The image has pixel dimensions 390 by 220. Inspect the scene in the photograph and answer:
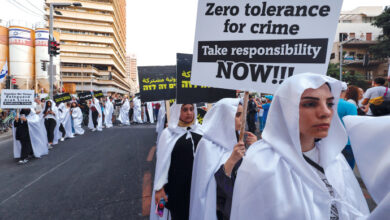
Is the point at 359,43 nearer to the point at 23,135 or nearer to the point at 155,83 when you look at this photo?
the point at 155,83

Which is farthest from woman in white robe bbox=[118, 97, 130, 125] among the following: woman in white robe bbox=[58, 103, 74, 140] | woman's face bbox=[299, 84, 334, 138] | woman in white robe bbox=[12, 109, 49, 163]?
woman's face bbox=[299, 84, 334, 138]

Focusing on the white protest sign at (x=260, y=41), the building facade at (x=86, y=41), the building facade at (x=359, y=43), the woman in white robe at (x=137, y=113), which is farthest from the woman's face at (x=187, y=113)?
the building facade at (x=86, y=41)

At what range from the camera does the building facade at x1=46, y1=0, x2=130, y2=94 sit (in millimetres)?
71688

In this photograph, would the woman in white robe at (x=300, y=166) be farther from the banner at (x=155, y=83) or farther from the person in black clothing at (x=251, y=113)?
the person in black clothing at (x=251, y=113)

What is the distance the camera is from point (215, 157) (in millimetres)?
2346

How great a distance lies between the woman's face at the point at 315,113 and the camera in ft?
4.42

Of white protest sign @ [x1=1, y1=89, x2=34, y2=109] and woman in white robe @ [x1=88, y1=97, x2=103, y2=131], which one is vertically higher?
white protest sign @ [x1=1, y1=89, x2=34, y2=109]

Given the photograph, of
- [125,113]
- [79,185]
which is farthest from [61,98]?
[79,185]

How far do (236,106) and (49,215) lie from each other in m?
3.35

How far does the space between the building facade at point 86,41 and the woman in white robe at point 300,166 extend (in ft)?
237

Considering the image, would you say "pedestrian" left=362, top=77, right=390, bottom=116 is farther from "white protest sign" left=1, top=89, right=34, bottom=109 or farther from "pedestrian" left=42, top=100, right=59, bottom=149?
"pedestrian" left=42, top=100, right=59, bottom=149

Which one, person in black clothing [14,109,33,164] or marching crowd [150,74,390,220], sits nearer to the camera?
marching crowd [150,74,390,220]

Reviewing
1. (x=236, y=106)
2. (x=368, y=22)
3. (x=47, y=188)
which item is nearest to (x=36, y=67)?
(x=47, y=188)

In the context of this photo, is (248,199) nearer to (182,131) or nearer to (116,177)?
(182,131)
